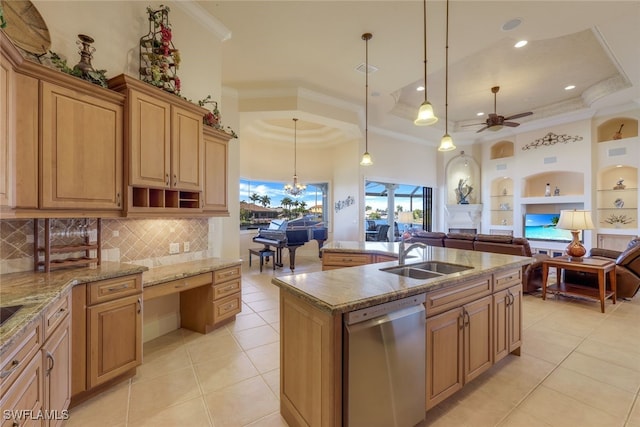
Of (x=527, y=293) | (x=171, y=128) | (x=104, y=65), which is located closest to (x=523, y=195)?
(x=527, y=293)

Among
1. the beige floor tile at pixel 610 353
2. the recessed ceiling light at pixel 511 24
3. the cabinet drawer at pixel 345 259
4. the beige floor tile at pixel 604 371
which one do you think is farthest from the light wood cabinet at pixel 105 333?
the recessed ceiling light at pixel 511 24

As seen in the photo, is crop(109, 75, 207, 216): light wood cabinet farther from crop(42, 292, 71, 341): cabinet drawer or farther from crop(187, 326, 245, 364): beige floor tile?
crop(187, 326, 245, 364): beige floor tile

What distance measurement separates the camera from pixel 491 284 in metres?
2.27

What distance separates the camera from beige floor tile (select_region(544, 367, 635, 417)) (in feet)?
6.49

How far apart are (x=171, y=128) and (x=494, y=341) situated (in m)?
3.51

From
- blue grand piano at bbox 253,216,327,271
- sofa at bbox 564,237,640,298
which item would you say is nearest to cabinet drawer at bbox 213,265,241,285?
blue grand piano at bbox 253,216,327,271

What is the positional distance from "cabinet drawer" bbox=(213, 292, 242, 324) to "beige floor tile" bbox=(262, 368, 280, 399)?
1.02m

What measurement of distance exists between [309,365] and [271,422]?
2.25 ft

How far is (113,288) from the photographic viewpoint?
2082mm

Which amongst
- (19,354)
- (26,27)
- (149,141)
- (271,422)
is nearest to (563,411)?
(271,422)

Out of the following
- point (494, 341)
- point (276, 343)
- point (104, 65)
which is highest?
point (104, 65)

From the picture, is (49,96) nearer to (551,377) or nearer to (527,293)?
(551,377)

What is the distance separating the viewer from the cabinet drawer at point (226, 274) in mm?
3082

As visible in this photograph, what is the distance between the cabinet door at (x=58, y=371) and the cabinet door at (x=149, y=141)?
124 cm
